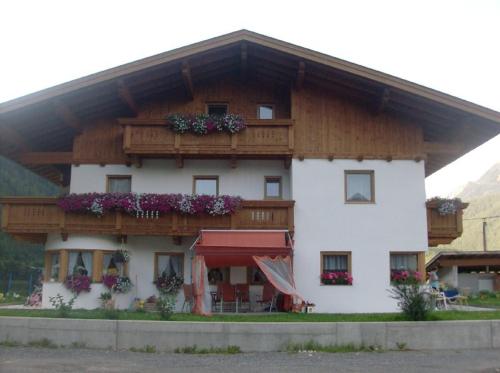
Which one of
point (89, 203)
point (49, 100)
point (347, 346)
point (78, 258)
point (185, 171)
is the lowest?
point (347, 346)

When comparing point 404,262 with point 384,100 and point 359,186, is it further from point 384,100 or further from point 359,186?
point 384,100

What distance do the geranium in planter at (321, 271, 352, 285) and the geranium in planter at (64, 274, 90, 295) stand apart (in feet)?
25.2

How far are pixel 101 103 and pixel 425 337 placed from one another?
13.4 m

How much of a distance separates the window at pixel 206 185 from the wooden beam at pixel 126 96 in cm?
320

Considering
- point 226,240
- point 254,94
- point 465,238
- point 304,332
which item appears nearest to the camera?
point 304,332

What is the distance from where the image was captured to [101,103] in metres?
21.6

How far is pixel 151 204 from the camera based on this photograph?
66.8 feet

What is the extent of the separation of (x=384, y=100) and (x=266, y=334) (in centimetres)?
1034

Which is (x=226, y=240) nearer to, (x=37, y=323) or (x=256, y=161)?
(x=256, y=161)

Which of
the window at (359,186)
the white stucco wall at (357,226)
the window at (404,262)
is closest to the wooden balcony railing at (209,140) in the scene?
the white stucco wall at (357,226)

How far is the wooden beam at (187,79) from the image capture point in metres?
20.4

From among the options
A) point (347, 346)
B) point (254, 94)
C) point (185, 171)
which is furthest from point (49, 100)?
point (347, 346)

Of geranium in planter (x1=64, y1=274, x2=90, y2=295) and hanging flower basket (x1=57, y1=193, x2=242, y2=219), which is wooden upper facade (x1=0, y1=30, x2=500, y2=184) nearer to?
hanging flower basket (x1=57, y1=193, x2=242, y2=219)

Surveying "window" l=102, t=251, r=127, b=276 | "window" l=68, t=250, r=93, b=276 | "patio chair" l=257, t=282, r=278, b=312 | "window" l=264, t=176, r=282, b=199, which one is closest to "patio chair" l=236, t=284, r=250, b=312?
"patio chair" l=257, t=282, r=278, b=312
